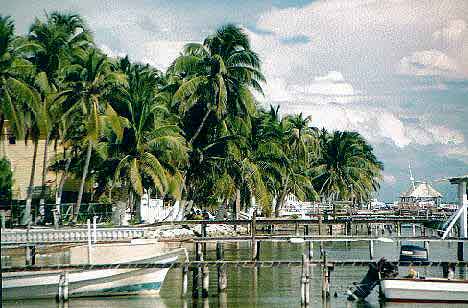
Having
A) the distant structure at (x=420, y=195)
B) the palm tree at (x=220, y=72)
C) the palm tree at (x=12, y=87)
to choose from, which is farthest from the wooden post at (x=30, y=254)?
the distant structure at (x=420, y=195)

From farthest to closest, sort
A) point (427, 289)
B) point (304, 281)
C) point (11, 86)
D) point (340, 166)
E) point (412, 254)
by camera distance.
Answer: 1. point (340, 166)
2. point (11, 86)
3. point (412, 254)
4. point (427, 289)
5. point (304, 281)

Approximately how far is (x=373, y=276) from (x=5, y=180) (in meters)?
30.0


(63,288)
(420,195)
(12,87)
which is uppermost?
(12,87)

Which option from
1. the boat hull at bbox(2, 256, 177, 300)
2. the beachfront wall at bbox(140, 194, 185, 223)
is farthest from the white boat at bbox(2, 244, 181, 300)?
the beachfront wall at bbox(140, 194, 185, 223)

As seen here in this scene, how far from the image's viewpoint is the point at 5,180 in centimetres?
5359

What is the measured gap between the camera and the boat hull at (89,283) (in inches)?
1240

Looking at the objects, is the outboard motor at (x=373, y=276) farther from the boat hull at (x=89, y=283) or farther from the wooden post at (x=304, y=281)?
the boat hull at (x=89, y=283)

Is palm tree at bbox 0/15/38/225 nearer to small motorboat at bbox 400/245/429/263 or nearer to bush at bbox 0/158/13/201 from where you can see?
bush at bbox 0/158/13/201

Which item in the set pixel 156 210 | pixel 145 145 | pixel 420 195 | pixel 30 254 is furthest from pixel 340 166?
pixel 30 254

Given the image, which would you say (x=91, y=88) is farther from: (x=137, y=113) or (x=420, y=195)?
(x=420, y=195)

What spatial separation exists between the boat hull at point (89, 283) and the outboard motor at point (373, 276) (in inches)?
285

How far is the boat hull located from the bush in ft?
72.2

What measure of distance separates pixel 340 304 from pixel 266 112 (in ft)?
165

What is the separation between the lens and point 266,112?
8100 cm
